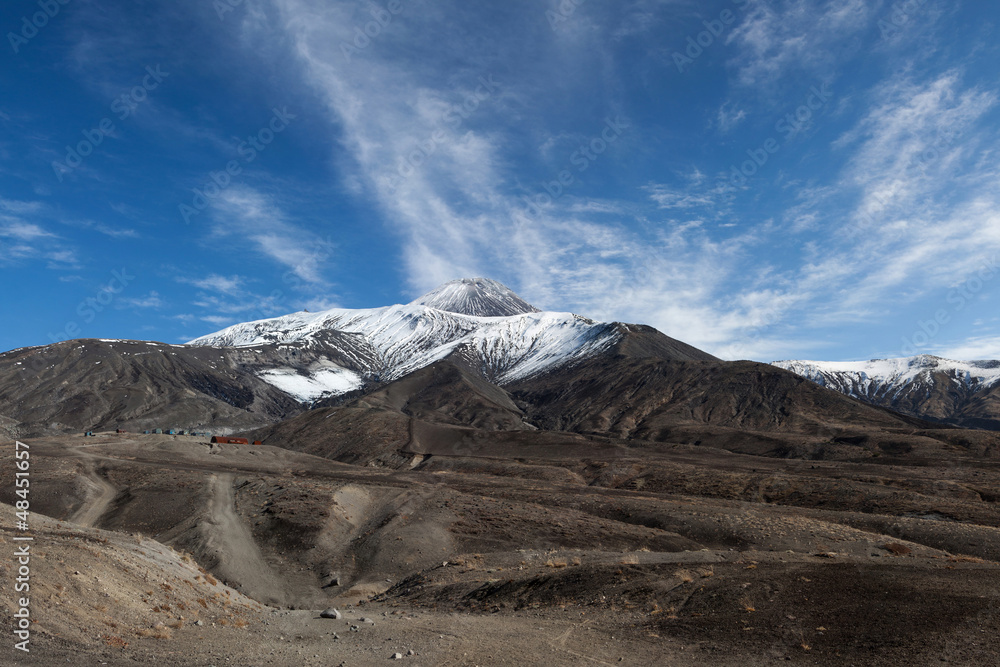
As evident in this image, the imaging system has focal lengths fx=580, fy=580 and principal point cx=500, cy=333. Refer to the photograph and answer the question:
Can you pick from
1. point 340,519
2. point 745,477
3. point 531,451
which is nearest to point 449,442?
point 531,451

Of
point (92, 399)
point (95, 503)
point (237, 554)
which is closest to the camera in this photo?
point (237, 554)

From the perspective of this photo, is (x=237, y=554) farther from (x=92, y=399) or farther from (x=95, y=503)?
(x=92, y=399)

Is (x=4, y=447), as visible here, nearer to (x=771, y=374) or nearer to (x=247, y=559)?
(x=247, y=559)

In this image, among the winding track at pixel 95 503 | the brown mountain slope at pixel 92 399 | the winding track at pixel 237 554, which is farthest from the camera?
the brown mountain slope at pixel 92 399

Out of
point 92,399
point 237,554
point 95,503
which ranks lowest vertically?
point 237,554

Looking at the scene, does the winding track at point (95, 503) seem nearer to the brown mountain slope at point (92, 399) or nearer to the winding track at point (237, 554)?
the winding track at point (237, 554)

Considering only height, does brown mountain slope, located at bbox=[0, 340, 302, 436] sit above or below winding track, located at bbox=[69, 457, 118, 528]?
above

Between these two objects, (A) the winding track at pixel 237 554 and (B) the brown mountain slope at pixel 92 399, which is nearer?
(A) the winding track at pixel 237 554

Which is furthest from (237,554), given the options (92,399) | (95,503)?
(92,399)

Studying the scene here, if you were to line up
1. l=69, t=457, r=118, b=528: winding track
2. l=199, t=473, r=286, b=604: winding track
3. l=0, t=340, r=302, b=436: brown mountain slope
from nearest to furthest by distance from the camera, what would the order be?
l=199, t=473, r=286, b=604: winding track < l=69, t=457, r=118, b=528: winding track < l=0, t=340, r=302, b=436: brown mountain slope

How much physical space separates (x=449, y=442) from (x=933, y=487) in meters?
78.3

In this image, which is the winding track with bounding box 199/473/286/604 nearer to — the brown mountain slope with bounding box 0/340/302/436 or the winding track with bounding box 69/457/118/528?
the winding track with bounding box 69/457/118/528

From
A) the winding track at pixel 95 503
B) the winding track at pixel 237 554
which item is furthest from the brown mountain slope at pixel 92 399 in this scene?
the winding track at pixel 237 554

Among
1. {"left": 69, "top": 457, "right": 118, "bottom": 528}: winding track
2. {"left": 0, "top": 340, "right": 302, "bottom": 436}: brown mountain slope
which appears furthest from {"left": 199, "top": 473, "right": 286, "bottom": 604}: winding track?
{"left": 0, "top": 340, "right": 302, "bottom": 436}: brown mountain slope
